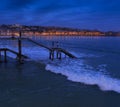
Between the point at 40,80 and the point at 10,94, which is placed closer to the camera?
the point at 10,94

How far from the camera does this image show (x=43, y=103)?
14.0m

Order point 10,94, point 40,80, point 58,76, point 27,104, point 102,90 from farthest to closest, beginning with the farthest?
point 58,76
point 40,80
point 102,90
point 10,94
point 27,104

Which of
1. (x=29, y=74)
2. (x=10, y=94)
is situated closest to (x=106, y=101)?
(x=10, y=94)

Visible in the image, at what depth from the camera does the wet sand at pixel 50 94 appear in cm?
1400

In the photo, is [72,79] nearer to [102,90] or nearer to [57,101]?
[102,90]

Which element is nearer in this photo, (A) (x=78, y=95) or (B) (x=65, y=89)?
(A) (x=78, y=95)

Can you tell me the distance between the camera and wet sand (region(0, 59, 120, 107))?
45.9 ft

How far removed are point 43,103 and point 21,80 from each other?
6276mm

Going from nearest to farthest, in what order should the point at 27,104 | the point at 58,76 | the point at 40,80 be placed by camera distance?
1. the point at 27,104
2. the point at 40,80
3. the point at 58,76

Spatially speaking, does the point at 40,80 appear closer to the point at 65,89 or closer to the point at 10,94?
the point at 65,89

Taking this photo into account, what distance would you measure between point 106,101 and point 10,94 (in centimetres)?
547

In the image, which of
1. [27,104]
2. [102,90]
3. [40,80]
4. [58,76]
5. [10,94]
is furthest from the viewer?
[58,76]

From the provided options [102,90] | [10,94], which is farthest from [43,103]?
[102,90]

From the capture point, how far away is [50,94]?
52.0 ft
